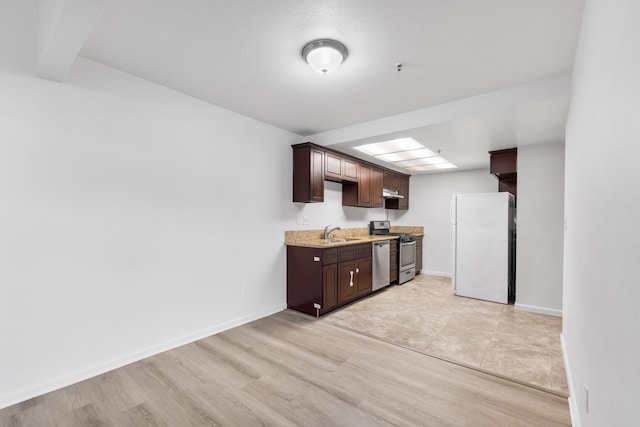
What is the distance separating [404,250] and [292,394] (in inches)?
161

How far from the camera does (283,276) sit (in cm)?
406

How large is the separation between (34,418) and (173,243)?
1.49 meters

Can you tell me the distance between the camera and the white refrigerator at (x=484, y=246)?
4.33m

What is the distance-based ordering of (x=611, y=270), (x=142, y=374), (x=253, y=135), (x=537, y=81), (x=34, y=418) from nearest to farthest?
(x=611, y=270) → (x=34, y=418) → (x=142, y=374) → (x=537, y=81) → (x=253, y=135)

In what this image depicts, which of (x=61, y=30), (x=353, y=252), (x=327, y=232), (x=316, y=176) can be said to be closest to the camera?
(x=61, y=30)

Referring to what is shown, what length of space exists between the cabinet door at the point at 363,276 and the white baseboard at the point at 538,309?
2.09 meters

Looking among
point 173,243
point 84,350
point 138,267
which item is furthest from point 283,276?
point 84,350

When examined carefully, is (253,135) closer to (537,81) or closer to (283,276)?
(283,276)

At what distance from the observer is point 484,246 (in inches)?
176

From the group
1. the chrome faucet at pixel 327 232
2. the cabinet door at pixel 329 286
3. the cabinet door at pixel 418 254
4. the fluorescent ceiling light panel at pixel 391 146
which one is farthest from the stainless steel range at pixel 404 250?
the cabinet door at pixel 329 286

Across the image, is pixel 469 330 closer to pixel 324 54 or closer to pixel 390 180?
pixel 324 54

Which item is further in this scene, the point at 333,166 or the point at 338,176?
the point at 338,176

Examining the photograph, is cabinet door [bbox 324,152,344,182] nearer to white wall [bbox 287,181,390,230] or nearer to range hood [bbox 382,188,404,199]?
white wall [bbox 287,181,390,230]

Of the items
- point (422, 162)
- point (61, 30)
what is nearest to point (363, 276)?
point (422, 162)
